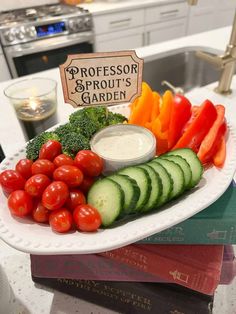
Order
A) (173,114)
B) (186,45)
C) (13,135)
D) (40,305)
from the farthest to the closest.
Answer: (186,45), (13,135), (173,114), (40,305)

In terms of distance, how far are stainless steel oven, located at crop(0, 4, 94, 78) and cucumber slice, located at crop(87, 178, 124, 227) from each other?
213cm

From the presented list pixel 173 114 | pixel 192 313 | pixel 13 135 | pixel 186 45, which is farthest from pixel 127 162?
pixel 186 45

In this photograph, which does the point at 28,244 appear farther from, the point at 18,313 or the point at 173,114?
the point at 173,114

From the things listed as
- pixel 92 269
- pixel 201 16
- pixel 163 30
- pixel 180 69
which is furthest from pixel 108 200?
pixel 201 16

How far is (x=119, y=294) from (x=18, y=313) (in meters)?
0.20

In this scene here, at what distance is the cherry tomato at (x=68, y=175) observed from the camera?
1.68ft

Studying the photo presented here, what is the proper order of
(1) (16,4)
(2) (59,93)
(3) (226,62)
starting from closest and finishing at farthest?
1. (3) (226,62)
2. (2) (59,93)
3. (1) (16,4)

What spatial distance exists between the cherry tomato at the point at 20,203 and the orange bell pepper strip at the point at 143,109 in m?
0.36

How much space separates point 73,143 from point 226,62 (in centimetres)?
69

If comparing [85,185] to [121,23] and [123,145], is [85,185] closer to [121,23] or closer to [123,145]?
[123,145]

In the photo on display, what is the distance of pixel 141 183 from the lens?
1.71ft

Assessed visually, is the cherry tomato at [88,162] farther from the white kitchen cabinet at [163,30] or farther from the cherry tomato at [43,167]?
the white kitchen cabinet at [163,30]

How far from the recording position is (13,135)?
2.98ft

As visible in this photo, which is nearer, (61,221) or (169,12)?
(61,221)
